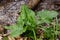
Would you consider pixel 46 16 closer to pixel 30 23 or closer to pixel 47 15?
pixel 47 15

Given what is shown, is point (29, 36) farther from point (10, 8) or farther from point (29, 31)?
point (10, 8)

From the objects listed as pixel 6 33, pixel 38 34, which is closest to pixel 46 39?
pixel 38 34

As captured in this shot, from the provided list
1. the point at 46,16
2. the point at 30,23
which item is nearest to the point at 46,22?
the point at 46,16

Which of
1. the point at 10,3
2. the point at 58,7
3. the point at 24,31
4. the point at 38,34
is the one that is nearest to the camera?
the point at 24,31

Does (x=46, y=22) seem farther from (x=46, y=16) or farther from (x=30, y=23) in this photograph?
(x=30, y=23)

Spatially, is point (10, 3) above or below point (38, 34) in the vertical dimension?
above

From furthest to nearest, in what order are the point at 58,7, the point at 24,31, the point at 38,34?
the point at 58,7, the point at 38,34, the point at 24,31

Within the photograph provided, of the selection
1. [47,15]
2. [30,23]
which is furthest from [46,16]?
[30,23]

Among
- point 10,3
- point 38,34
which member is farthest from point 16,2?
point 38,34

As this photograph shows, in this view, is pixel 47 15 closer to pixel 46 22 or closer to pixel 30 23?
pixel 46 22

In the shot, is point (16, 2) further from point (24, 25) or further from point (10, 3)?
point (24, 25)

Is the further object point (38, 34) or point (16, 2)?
point (16, 2)
